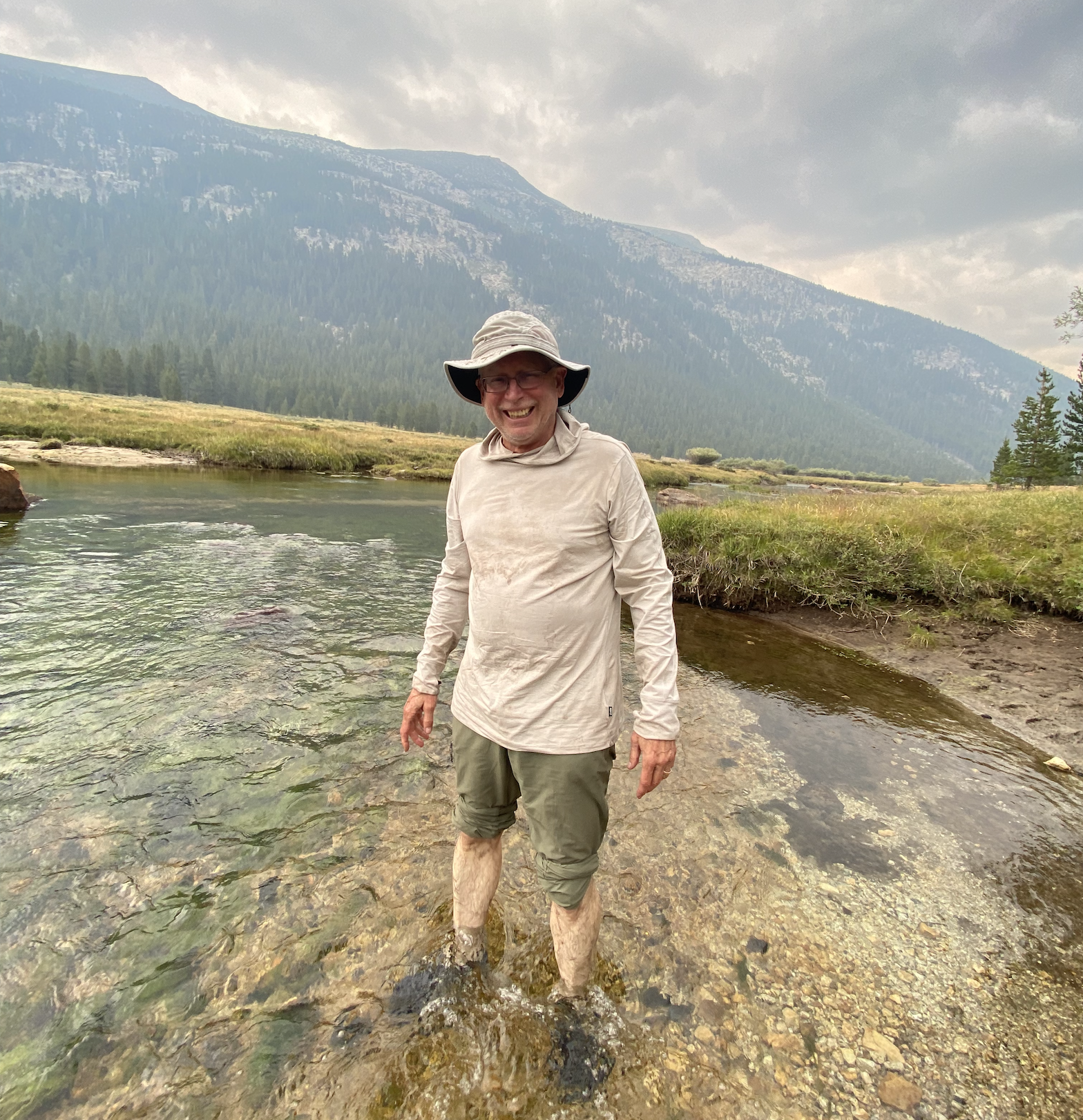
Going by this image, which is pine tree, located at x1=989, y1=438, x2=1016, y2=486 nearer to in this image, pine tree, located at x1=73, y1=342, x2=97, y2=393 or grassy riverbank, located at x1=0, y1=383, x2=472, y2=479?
grassy riverbank, located at x1=0, y1=383, x2=472, y2=479

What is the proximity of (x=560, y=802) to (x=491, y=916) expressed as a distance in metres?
1.53

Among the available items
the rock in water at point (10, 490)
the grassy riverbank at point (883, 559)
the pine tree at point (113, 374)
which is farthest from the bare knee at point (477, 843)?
the pine tree at point (113, 374)

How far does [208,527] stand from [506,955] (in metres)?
16.3

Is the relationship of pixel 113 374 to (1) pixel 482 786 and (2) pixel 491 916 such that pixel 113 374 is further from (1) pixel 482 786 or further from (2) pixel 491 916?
(1) pixel 482 786

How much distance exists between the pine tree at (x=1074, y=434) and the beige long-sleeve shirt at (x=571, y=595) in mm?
65992

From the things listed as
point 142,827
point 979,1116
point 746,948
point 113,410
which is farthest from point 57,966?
point 113,410

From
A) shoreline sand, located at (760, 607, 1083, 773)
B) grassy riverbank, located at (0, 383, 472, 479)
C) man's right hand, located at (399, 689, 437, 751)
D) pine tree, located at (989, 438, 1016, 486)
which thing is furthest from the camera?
pine tree, located at (989, 438, 1016, 486)

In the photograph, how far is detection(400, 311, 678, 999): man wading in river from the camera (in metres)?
2.66

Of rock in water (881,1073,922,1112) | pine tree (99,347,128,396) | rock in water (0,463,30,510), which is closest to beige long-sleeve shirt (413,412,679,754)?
rock in water (881,1073,922,1112)

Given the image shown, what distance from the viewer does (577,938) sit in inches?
114

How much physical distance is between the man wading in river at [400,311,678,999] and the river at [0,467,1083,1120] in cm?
82

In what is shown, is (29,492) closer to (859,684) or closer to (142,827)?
(142,827)

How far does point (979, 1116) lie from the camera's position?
2.49 metres

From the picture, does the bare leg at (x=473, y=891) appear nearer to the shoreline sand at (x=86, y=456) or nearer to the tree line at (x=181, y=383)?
the shoreline sand at (x=86, y=456)
